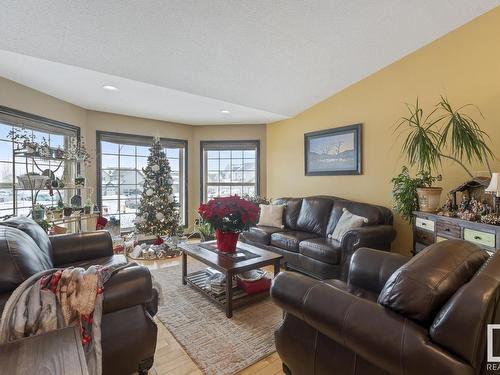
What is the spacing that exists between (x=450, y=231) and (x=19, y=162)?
16.0 ft

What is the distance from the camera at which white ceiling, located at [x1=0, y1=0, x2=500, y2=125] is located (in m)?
Answer: 2.24

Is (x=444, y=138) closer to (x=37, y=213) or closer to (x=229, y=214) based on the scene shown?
(x=229, y=214)

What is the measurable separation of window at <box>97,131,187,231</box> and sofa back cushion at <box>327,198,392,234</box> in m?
3.44

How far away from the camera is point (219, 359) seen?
1.90 meters

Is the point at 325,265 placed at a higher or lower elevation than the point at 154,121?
lower

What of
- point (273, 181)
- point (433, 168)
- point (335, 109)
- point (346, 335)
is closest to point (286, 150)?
point (273, 181)

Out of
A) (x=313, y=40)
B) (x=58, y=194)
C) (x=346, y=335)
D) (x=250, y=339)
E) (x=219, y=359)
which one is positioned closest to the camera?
(x=346, y=335)

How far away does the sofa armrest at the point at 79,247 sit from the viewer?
238 cm

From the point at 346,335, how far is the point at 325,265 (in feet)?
6.34

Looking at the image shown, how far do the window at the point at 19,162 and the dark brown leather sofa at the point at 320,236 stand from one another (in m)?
2.99

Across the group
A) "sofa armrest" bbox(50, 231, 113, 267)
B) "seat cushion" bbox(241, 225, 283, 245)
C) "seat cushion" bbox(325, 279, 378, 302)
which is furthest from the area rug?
"seat cushion" bbox(241, 225, 283, 245)

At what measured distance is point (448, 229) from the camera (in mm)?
2451

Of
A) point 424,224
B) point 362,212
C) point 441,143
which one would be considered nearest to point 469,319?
point 424,224

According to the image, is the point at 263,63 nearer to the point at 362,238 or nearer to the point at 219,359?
the point at 362,238
